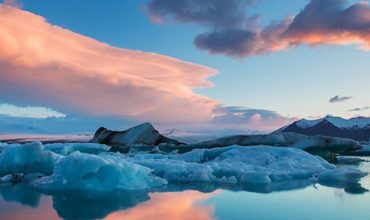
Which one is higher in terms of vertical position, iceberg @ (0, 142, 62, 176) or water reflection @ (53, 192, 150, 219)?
iceberg @ (0, 142, 62, 176)

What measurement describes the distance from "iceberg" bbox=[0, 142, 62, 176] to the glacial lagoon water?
2.62m

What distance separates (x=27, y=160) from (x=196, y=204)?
6.63m

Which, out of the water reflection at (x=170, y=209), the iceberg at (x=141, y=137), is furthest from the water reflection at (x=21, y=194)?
the iceberg at (x=141, y=137)

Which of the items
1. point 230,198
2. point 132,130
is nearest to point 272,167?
point 230,198

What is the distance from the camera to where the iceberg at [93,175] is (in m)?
8.86

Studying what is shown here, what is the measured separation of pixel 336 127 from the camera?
2276 inches

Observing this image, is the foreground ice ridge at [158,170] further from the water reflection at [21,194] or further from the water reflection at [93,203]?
the water reflection at [93,203]

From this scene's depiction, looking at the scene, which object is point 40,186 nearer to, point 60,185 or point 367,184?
point 60,185

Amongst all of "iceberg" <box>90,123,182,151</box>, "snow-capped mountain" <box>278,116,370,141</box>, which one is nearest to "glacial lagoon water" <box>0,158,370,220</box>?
"iceberg" <box>90,123,182,151</box>

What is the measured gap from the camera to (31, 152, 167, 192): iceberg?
886 cm

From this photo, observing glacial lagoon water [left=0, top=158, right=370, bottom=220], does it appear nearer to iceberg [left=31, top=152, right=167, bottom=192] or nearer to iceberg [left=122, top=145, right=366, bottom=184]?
iceberg [left=31, top=152, right=167, bottom=192]

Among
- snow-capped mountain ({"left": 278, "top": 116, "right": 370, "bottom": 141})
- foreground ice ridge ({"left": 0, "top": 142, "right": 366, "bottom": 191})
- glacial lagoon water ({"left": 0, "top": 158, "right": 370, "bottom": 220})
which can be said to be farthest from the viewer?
snow-capped mountain ({"left": 278, "top": 116, "right": 370, "bottom": 141})

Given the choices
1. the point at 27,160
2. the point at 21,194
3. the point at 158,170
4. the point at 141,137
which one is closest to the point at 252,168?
the point at 158,170

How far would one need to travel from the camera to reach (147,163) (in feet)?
39.0
